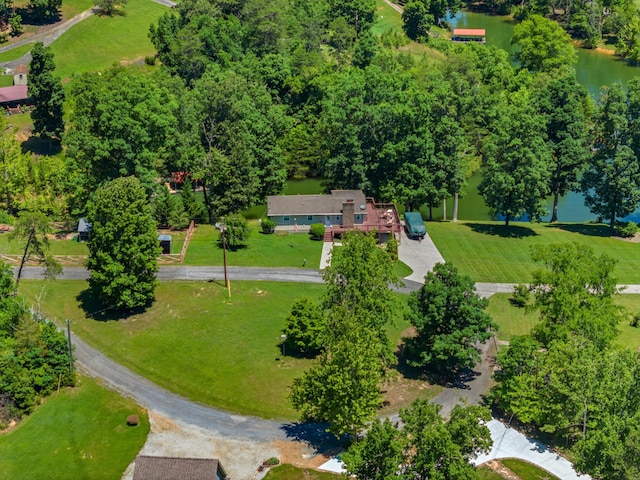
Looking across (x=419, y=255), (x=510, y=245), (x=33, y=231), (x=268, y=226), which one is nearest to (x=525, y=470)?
(x=419, y=255)

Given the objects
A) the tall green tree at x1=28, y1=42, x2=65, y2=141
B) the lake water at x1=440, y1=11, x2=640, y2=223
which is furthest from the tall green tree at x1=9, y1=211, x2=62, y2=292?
the lake water at x1=440, y1=11, x2=640, y2=223

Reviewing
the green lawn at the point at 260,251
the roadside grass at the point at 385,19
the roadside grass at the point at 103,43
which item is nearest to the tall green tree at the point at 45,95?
the roadside grass at the point at 103,43

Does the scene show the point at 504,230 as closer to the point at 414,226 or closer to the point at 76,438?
the point at 414,226

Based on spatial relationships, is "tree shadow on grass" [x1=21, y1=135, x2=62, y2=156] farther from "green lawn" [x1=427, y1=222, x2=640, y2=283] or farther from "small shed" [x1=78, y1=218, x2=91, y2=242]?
"green lawn" [x1=427, y1=222, x2=640, y2=283]

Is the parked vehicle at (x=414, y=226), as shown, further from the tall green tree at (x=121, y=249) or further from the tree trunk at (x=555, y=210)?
the tall green tree at (x=121, y=249)

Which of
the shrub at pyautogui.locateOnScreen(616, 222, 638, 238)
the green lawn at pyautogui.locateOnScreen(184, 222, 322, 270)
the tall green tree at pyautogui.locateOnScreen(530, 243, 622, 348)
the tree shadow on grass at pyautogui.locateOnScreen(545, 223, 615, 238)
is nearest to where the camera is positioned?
the tall green tree at pyautogui.locateOnScreen(530, 243, 622, 348)
